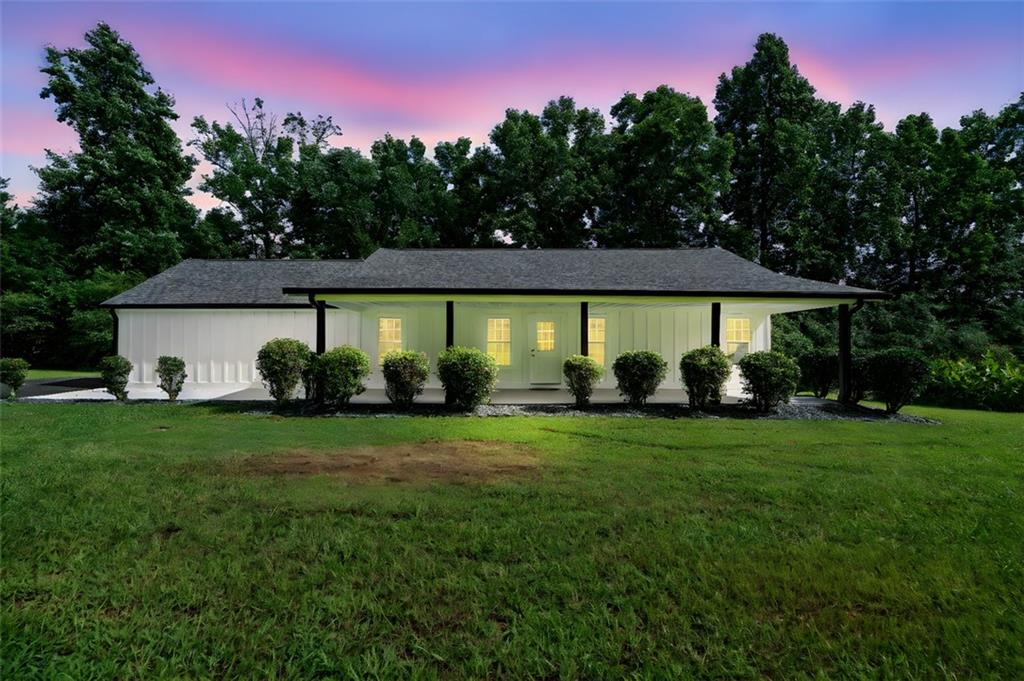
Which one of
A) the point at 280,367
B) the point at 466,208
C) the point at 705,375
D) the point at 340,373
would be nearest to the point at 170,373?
the point at 280,367

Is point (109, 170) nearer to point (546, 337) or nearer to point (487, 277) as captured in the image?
point (487, 277)

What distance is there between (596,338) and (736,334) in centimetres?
428

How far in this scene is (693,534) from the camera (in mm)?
3586

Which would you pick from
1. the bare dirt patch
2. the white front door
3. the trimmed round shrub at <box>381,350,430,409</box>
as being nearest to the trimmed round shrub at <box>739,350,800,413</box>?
the white front door

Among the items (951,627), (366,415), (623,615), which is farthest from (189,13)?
(951,627)

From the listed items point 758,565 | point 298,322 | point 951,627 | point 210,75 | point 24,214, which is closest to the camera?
Result: point 951,627

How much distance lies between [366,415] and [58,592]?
687cm

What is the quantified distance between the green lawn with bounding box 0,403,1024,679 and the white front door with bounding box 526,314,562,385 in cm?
844

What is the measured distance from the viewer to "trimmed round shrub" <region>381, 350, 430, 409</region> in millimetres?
10180

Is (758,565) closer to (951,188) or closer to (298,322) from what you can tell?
(298,322)

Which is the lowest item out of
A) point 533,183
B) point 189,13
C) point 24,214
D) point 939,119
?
point 189,13

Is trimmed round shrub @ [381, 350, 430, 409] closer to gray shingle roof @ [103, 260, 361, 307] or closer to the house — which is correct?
the house

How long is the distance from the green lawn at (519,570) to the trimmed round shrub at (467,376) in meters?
4.44

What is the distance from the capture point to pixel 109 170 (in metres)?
24.7
